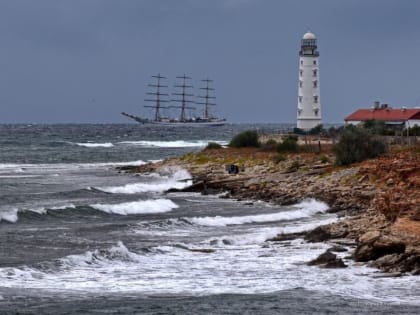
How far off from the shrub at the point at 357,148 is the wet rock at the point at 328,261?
2114 cm

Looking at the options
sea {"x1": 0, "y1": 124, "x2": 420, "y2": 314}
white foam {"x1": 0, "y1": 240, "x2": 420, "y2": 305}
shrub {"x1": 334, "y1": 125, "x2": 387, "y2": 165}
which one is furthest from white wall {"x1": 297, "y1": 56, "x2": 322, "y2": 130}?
white foam {"x1": 0, "y1": 240, "x2": 420, "y2": 305}

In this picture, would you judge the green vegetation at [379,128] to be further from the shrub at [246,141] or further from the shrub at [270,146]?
the shrub at [246,141]

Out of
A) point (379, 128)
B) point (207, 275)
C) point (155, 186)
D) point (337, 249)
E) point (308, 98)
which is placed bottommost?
point (207, 275)

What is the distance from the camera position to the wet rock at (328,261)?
21406 millimetres

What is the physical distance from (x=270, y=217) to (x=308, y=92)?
156 feet

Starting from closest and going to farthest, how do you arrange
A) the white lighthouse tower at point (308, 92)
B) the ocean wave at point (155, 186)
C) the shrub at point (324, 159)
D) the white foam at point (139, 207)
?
1. the white foam at point (139, 207)
2. the shrub at point (324, 159)
3. the ocean wave at point (155, 186)
4. the white lighthouse tower at point (308, 92)

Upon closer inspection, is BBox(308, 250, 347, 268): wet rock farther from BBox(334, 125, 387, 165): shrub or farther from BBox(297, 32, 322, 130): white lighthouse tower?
BBox(297, 32, 322, 130): white lighthouse tower

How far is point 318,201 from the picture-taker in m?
36.5

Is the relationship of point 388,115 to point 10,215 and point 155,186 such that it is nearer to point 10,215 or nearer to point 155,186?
point 155,186

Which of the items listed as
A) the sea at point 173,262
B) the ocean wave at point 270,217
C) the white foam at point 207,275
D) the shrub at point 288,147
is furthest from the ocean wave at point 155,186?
the white foam at point 207,275

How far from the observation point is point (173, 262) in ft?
76.0

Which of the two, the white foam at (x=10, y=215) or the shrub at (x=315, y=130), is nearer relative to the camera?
the white foam at (x=10, y=215)

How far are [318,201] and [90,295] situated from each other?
62.9 feet

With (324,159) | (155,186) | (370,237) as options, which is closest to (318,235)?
(370,237)
